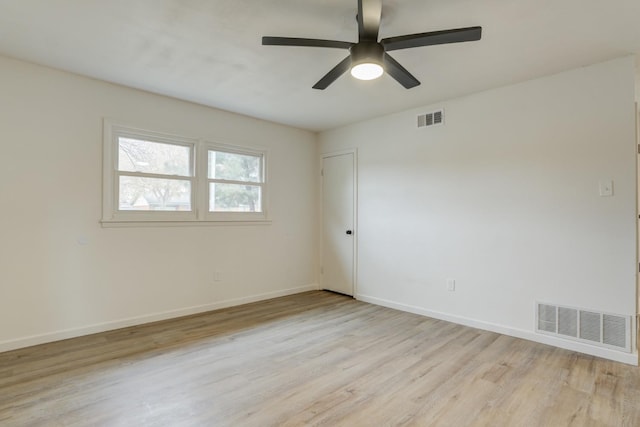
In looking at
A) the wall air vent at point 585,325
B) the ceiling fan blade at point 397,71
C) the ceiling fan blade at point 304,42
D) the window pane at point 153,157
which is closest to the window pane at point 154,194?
the window pane at point 153,157

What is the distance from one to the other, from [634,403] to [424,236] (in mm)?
2288

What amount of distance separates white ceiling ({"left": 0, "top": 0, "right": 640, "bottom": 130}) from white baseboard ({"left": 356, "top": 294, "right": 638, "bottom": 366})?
8.20 feet

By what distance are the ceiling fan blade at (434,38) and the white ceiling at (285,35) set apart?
260 mm

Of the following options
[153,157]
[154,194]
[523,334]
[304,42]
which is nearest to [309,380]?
[523,334]

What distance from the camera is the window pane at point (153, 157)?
366 cm

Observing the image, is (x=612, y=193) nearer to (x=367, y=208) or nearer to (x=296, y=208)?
(x=367, y=208)

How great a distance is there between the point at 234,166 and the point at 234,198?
441 millimetres

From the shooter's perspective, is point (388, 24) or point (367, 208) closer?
point (388, 24)

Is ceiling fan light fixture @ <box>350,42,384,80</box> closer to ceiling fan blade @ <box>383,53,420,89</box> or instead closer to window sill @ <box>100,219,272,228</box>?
ceiling fan blade @ <box>383,53,420,89</box>

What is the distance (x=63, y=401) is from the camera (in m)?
2.19

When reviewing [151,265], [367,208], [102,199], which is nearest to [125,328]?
[151,265]

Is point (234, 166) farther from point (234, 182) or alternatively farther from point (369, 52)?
point (369, 52)

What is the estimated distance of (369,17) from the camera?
195 centimetres

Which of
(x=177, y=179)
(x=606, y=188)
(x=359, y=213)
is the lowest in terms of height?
(x=359, y=213)
